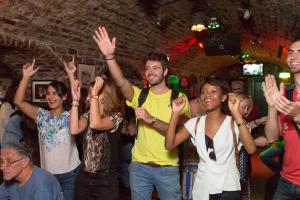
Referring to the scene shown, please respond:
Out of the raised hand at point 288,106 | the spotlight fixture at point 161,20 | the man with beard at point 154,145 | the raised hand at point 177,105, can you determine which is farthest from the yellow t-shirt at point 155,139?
the spotlight fixture at point 161,20

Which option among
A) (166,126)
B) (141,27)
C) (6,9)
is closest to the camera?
(166,126)

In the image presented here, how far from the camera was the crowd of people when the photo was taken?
234 centimetres

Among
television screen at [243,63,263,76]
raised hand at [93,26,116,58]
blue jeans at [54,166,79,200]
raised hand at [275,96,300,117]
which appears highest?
television screen at [243,63,263,76]

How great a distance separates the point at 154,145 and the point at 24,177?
1.02m

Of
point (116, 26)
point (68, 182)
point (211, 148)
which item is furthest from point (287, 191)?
point (116, 26)

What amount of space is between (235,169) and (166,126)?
0.60 m

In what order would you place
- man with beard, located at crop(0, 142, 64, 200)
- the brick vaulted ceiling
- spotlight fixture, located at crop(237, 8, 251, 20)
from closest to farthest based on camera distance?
1. man with beard, located at crop(0, 142, 64, 200)
2. the brick vaulted ceiling
3. spotlight fixture, located at crop(237, 8, 251, 20)

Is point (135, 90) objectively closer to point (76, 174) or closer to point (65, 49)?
point (76, 174)

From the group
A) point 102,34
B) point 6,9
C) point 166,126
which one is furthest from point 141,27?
point 166,126

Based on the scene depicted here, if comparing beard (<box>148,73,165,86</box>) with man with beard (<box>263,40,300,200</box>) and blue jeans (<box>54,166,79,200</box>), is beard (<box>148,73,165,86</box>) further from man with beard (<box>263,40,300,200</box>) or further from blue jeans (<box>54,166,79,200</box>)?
blue jeans (<box>54,166,79,200</box>)

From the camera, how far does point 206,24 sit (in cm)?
739

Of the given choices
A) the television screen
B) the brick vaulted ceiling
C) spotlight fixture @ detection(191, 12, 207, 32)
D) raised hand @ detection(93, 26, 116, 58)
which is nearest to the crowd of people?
raised hand @ detection(93, 26, 116, 58)

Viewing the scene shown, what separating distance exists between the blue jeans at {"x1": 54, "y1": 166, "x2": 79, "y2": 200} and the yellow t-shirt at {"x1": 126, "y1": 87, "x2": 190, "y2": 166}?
0.60 m

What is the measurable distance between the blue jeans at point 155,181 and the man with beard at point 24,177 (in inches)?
28.7
